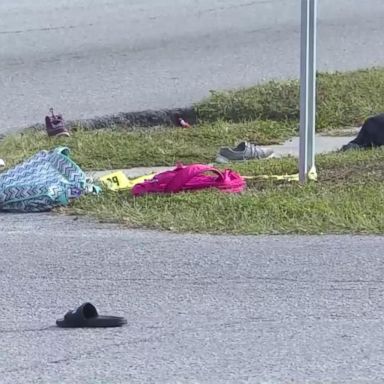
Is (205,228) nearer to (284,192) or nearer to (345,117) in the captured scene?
(284,192)

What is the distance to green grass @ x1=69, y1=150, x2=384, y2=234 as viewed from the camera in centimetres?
627

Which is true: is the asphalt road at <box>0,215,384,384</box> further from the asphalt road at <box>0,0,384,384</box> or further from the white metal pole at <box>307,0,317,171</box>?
the white metal pole at <box>307,0,317,171</box>

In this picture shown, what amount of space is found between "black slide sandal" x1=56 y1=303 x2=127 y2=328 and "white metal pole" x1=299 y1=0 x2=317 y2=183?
255cm

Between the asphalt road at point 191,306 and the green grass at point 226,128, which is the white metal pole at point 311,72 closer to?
the green grass at point 226,128

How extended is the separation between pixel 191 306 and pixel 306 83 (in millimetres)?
2391

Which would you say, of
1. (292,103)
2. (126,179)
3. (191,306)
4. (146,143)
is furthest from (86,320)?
(292,103)

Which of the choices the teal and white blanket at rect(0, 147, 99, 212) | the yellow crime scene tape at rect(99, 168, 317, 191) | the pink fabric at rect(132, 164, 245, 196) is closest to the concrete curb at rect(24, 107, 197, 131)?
the yellow crime scene tape at rect(99, 168, 317, 191)

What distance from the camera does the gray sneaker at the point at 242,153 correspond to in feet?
27.0

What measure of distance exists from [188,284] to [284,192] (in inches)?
65.7

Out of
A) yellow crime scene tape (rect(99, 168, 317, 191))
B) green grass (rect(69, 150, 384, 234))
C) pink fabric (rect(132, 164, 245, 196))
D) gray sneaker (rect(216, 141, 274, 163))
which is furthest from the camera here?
gray sneaker (rect(216, 141, 274, 163))

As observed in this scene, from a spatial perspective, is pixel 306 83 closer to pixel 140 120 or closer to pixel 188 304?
pixel 188 304

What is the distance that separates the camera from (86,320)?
4.92 m

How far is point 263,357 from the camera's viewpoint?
179 inches

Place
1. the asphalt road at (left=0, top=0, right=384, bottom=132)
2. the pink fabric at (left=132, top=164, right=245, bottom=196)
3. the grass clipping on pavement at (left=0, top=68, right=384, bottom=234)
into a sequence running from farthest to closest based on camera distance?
the asphalt road at (left=0, top=0, right=384, bottom=132) < the pink fabric at (left=132, top=164, right=245, bottom=196) < the grass clipping on pavement at (left=0, top=68, right=384, bottom=234)
